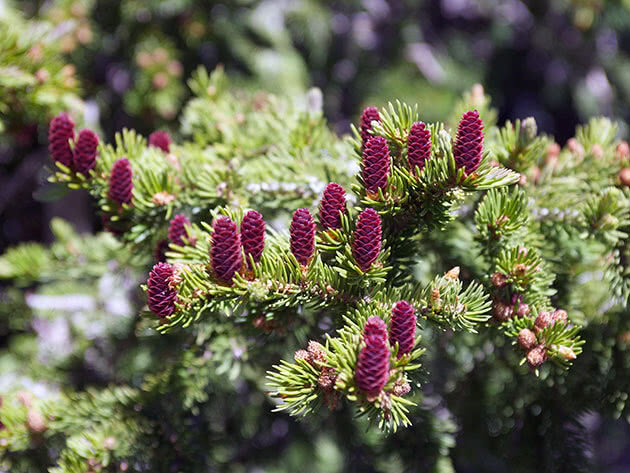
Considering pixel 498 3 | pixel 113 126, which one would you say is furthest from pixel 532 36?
pixel 113 126

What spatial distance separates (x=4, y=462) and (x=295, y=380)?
59cm

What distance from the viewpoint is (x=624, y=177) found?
2.58ft

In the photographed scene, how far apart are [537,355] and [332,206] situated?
271 millimetres

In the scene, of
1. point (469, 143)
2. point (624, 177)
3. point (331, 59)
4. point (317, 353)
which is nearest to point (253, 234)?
point (317, 353)

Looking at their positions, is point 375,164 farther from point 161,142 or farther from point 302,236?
point 161,142

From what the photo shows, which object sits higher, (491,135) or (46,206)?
(491,135)

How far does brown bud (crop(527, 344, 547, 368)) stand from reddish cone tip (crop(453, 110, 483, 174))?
206 mm

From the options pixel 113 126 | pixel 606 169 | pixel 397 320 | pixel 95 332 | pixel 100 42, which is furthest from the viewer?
pixel 113 126

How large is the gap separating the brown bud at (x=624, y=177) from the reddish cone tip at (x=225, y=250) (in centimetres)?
54

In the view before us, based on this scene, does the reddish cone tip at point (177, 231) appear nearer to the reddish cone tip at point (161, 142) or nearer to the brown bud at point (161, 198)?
the brown bud at point (161, 198)

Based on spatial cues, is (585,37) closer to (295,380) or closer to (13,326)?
(295,380)

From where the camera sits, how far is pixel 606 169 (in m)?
0.83

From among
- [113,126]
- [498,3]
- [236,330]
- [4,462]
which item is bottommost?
[4,462]

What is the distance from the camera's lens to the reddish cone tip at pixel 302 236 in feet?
1.92
